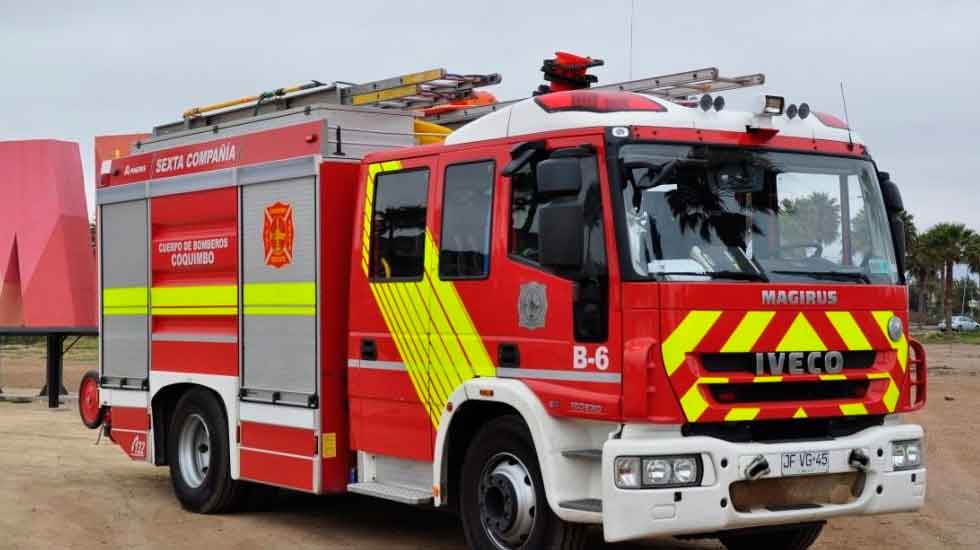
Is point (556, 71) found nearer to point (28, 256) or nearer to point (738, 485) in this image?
point (738, 485)

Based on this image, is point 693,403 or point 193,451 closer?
point 693,403

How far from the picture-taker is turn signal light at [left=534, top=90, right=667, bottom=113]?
781 cm

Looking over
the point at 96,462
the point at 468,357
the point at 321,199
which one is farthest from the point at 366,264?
the point at 96,462

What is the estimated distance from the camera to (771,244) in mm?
7910

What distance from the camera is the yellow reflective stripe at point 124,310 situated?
11.8 metres

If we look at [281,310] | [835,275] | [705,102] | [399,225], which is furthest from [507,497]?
[281,310]

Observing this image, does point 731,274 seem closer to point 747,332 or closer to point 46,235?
point 747,332

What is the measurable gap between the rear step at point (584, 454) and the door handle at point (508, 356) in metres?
0.67

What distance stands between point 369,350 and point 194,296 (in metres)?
2.39

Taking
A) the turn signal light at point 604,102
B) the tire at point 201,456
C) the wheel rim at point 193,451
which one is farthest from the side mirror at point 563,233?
the wheel rim at point 193,451

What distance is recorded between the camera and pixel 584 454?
762 centimetres

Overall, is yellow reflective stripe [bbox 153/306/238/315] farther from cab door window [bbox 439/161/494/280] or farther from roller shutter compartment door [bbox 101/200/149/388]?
cab door window [bbox 439/161/494/280]

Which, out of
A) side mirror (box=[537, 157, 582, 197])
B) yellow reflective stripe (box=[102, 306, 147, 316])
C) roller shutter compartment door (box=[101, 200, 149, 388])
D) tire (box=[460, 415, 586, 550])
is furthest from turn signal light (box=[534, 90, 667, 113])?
yellow reflective stripe (box=[102, 306, 147, 316])

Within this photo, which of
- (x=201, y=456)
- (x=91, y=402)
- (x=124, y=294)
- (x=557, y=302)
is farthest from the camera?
(x=91, y=402)
